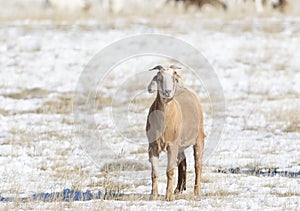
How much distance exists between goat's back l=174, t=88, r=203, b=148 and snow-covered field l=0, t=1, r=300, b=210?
0.68m

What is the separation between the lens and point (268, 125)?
1320cm

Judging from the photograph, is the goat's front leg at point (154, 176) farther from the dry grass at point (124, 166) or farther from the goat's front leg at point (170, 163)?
the dry grass at point (124, 166)

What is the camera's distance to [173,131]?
7426 millimetres

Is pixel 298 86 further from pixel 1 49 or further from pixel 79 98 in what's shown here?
pixel 1 49

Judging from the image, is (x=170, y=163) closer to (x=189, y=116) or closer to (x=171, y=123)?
(x=171, y=123)

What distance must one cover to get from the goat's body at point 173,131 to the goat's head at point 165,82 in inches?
11.6

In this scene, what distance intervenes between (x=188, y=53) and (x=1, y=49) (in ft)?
18.5

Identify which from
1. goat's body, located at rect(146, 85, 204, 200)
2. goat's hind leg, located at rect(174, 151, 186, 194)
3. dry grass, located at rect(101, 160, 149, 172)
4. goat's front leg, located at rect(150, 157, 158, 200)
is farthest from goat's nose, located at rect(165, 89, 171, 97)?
dry grass, located at rect(101, 160, 149, 172)

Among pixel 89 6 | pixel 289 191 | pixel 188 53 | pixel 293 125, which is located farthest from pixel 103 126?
pixel 89 6

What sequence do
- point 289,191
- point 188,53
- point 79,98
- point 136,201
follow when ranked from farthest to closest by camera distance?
point 188,53 < point 79,98 < point 289,191 < point 136,201

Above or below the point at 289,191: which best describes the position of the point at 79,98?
above

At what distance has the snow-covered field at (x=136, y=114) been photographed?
815 cm

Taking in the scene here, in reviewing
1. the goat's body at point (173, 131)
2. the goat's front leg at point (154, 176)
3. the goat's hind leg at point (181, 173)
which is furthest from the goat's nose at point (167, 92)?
the goat's hind leg at point (181, 173)

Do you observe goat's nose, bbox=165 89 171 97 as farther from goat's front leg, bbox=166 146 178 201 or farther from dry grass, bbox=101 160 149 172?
dry grass, bbox=101 160 149 172
